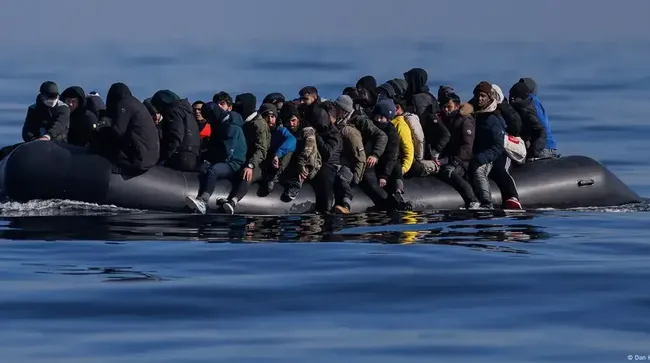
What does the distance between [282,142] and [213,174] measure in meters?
1.25

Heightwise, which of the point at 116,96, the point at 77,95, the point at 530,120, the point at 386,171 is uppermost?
the point at 77,95

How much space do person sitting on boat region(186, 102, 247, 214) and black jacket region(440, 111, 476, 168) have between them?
3.75 meters

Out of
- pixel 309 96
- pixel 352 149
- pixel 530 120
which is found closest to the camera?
pixel 352 149

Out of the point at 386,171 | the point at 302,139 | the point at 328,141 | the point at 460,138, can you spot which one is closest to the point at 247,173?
the point at 302,139

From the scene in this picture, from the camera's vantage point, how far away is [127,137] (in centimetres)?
2708

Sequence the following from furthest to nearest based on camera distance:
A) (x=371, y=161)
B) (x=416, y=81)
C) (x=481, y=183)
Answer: (x=416, y=81), (x=481, y=183), (x=371, y=161)

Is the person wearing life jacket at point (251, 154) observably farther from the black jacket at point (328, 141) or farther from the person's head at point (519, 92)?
the person's head at point (519, 92)

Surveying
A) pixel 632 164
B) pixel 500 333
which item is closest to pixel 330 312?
pixel 500 333

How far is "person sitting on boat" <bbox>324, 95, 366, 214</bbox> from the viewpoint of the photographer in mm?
28297

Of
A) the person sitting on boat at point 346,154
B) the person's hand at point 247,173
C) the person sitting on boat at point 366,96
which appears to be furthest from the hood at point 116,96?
the person sitting on boat at point 366,96

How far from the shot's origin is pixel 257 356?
60.1 feet

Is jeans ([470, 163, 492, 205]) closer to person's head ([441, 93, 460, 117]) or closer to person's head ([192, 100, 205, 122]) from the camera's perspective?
person's head ([441, 93, 460, 117])

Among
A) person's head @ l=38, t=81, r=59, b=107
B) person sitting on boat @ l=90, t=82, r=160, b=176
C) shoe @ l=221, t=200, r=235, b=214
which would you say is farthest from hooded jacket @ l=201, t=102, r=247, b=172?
person's head @ l=38, t=81, r=59, b=107

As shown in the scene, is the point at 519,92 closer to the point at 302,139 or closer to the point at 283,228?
the point at 302,139
